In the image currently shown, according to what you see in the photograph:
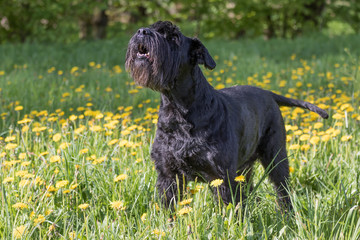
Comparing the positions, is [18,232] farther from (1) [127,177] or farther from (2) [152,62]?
(2) [152,62]

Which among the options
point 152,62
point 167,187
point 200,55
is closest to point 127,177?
point 167,187

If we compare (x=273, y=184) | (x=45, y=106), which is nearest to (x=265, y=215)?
(x=273, y=184)

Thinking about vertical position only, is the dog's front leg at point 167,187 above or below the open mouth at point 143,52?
below

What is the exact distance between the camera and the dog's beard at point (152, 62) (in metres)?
2.47

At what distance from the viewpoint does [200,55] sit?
2.63m

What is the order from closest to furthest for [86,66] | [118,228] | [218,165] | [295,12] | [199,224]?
[199,224]
[118,228]
[218,165]
[86,66]
[295,12]

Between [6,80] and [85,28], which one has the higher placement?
[85,28]

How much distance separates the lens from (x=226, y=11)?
14.2 metres

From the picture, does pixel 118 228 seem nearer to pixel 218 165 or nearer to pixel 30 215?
pixel 30 215

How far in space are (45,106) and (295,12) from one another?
11693 millimetres

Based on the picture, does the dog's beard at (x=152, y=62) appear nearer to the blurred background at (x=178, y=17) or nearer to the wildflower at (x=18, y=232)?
the wildflower at (x=18, y=232)

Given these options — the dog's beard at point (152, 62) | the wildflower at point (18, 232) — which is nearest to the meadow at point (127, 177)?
the wildflower at point (18, 232)

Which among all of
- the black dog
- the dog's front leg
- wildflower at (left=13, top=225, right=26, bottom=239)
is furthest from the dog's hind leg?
wildflower at (left=13, top=225, right=26, bottom=239)

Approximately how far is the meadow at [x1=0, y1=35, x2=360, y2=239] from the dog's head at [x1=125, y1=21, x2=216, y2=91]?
0.56 meters
